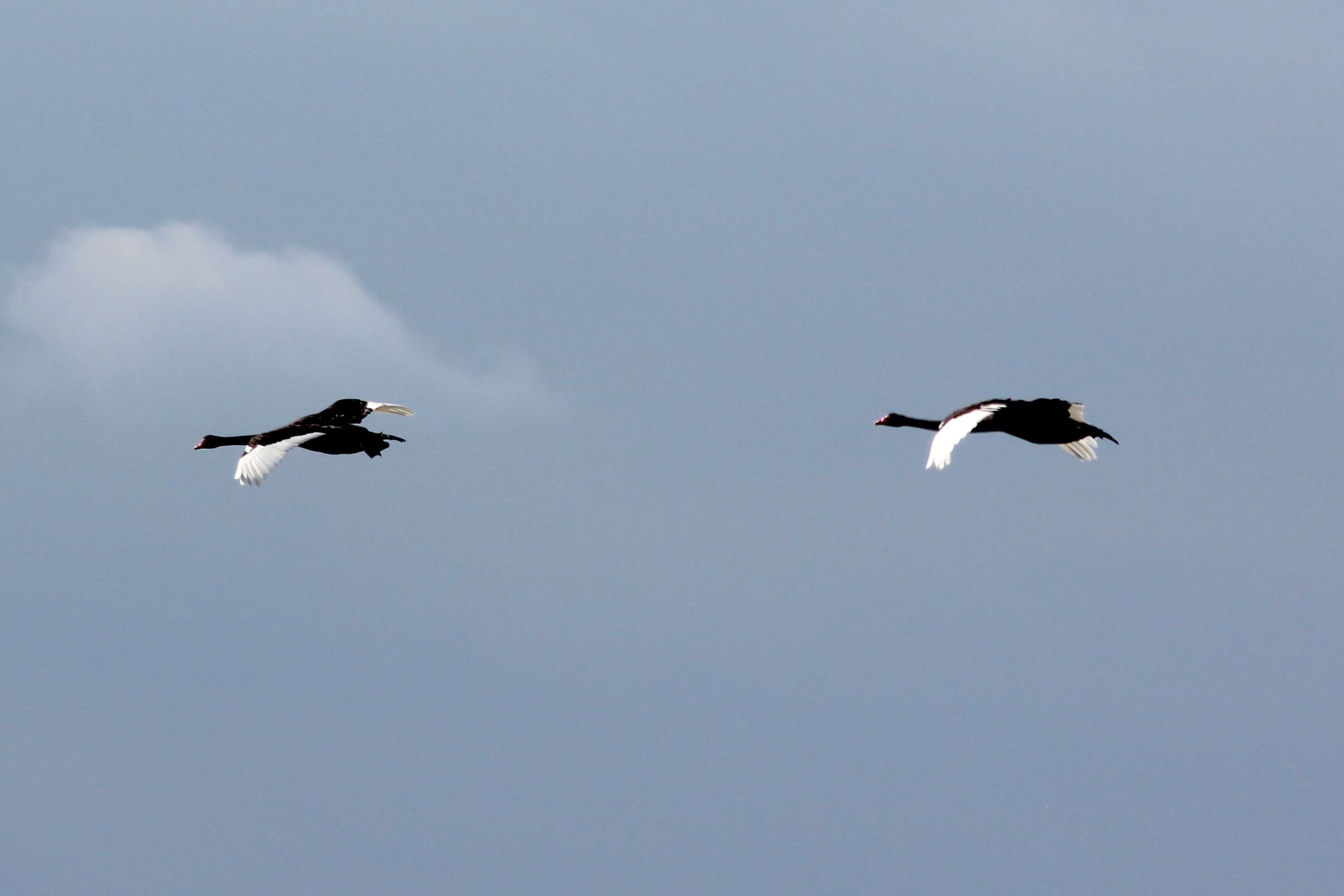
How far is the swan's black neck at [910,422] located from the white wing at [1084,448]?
12.1 ft

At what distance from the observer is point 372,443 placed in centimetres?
5094

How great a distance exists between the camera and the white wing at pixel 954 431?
4075cm

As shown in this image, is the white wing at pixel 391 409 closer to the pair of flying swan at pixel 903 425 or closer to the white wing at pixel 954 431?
the pair of flying swan at pixel 903 425

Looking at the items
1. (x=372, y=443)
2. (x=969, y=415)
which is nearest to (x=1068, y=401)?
(x=969, y=415)

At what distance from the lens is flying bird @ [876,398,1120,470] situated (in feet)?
143

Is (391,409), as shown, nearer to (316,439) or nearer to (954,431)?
(316,439)

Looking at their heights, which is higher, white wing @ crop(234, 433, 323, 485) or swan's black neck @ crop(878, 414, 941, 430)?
swan's black neck @ crop(878, 414, 941, 430)

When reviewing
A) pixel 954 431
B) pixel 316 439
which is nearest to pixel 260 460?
pixel 316 439

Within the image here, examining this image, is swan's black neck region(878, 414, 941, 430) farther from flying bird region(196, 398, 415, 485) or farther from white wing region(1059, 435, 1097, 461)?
flying bird region(196, 398, 415, 485)

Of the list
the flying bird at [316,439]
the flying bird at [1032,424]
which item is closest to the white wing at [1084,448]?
the flying bird at [1032,424]

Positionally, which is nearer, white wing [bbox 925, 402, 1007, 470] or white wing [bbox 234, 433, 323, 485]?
white wing [bbox 925, 402, 1007, 470]

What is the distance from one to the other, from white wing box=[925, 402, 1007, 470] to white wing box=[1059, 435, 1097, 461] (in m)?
3.71

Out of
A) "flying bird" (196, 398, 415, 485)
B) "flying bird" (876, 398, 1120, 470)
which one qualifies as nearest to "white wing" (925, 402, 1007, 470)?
"flying bird" (876, 398, 1120, 470)

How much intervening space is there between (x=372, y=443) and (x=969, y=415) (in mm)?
16240
